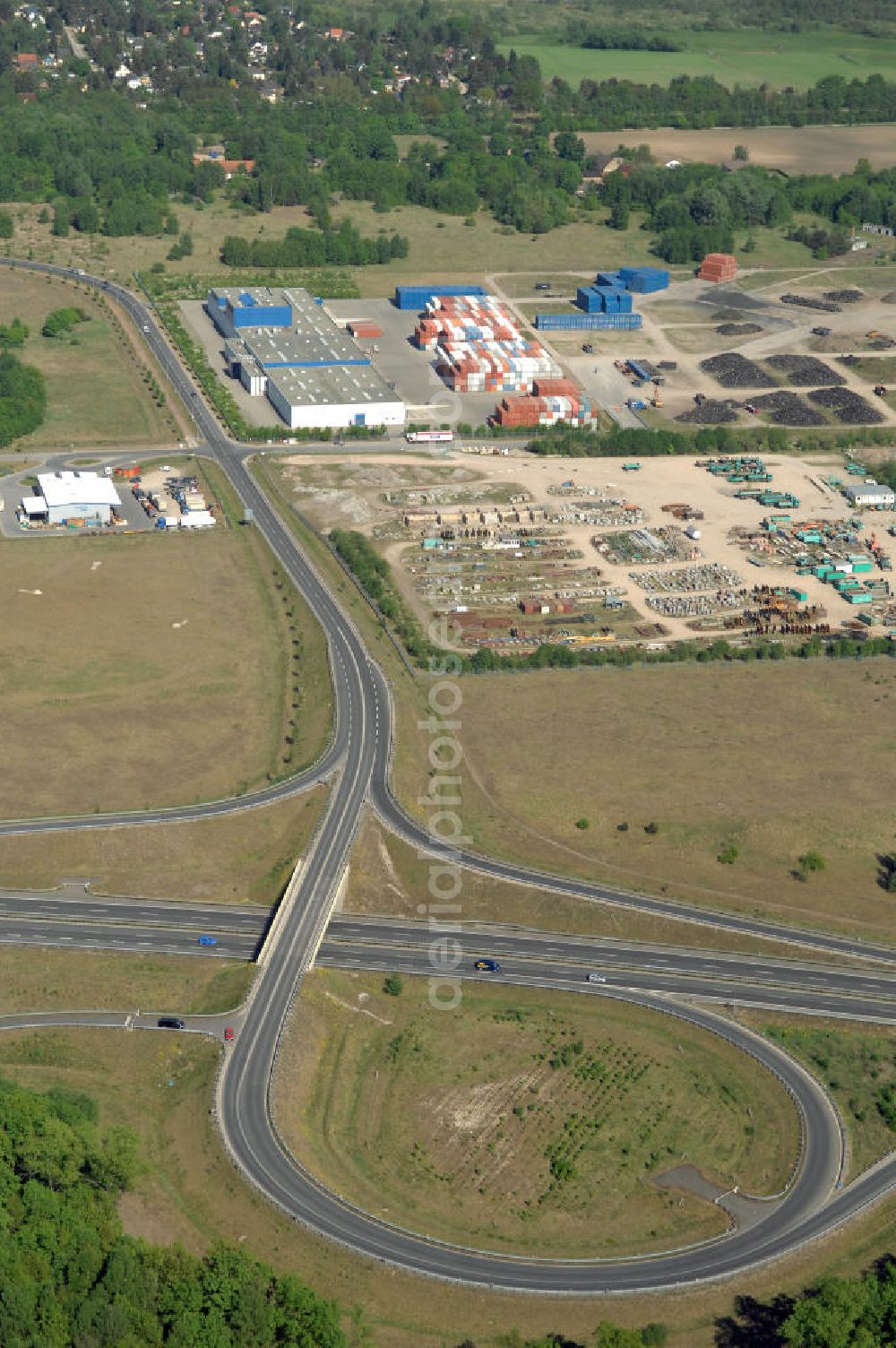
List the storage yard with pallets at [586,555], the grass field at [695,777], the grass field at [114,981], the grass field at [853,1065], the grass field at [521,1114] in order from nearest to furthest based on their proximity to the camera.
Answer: the grass field at [521,1114] → the grass field at [853,1065] → the grass field at [114,981] → the grass field at [695,777] → the storage yard with pallets at [586,555]

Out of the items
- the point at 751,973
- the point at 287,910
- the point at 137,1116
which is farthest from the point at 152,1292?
the point at 751,973

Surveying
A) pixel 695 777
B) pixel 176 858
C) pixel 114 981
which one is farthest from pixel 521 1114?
pixel 695 777

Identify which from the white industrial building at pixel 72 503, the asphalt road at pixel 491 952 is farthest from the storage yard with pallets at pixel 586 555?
the asphalt road at pixel 491 952

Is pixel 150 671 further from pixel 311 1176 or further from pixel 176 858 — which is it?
pixel 311 1176

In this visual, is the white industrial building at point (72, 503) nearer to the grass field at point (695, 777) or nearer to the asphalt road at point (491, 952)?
the grass field at point (695, 777)

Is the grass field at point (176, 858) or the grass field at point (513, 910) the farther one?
the grass field at point (176, 858)

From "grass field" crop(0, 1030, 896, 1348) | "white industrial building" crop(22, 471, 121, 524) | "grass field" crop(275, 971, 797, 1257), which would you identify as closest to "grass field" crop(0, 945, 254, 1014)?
"grass field" crop(0, 1030, 896, 1348)

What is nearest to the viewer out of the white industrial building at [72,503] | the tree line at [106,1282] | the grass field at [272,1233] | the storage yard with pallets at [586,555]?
the tree line at [106,1282]

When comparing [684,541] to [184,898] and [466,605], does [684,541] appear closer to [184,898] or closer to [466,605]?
[466,605]
